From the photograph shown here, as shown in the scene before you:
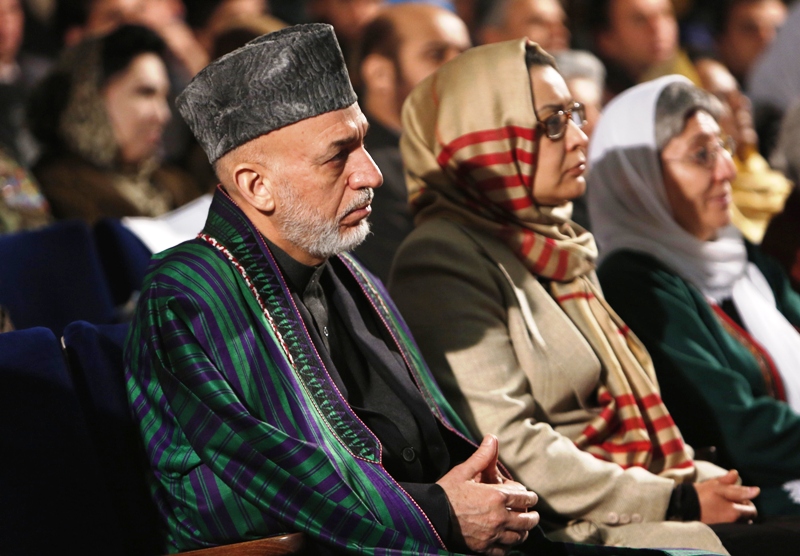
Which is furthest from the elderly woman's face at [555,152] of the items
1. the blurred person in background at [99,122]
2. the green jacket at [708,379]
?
the blurred person in background at [99,122]

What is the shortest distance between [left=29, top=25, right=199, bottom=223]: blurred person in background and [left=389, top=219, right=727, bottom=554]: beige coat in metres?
2.20

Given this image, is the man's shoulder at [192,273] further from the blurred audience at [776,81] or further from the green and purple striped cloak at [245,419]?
the blurred audience at [776,81]

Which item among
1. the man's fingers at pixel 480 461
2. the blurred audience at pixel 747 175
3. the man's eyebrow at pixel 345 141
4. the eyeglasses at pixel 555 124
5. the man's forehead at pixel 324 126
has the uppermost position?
the man's forehead at pixel 324 126

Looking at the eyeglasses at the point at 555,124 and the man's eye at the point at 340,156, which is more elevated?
the man's eye at the point at 340,156

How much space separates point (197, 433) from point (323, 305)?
1.60 feet

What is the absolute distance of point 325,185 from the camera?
2.10 meters

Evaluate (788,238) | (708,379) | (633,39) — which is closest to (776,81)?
(633,39)

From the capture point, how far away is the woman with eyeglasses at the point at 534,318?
2369 millimetres

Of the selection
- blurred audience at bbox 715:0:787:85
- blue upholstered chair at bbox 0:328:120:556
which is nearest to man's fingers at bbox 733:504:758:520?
blue upholstered chair at bbox 0:328:120:556

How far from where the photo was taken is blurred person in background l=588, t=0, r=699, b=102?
6070 mm

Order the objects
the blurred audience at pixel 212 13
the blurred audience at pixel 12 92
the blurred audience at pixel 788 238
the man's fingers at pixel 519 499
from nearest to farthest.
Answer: the man's fingers at pixel 519 499 < the blurred audience at pixel 788 238 < the blurred audience at pixel 12 92 < the blurred audience at pixel 212 13

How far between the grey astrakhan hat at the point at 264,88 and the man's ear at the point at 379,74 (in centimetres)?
259

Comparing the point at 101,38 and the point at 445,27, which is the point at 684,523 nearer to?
the point at 445,27

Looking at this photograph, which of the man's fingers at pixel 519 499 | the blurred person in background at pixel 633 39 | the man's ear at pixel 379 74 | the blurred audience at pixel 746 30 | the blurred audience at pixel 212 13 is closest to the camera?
the man's fingers at pixel 519 499
